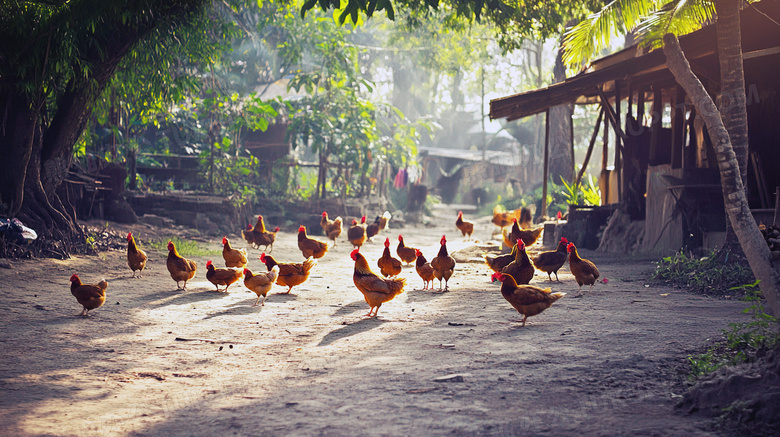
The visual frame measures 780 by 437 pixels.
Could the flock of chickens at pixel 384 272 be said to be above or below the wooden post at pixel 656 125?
below

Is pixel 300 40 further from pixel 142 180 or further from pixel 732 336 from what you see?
pixel 732 336

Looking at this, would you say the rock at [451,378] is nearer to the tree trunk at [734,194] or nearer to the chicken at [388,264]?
the tree trunk at [734,194]

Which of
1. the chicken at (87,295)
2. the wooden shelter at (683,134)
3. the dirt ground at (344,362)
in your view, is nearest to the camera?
the dirt ground at (344,362)

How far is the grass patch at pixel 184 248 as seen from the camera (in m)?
13.5

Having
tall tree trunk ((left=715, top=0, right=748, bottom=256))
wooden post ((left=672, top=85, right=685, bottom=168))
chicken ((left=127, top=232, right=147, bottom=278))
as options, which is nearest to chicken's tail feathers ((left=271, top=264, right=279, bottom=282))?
chicken ((left=127, top=232, right=147, bottom=278))

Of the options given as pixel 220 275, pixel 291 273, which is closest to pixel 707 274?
pixel 291 273

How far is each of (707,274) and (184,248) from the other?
10.2 meters

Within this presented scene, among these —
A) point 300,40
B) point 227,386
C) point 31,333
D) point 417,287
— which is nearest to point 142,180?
point 300,40

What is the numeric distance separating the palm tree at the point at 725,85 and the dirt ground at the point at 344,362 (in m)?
0.86

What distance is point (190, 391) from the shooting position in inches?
185

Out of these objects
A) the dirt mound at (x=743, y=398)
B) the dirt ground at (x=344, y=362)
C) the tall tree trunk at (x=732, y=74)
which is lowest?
the dirt ground at (x=344, y=362)

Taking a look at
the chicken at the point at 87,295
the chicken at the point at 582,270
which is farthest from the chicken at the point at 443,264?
the chicken at the point at 87,295

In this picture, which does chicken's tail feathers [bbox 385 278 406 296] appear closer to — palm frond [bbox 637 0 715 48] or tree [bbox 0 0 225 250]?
palm frond [bbox 637 0 715 48]

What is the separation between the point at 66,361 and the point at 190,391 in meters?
1.47
